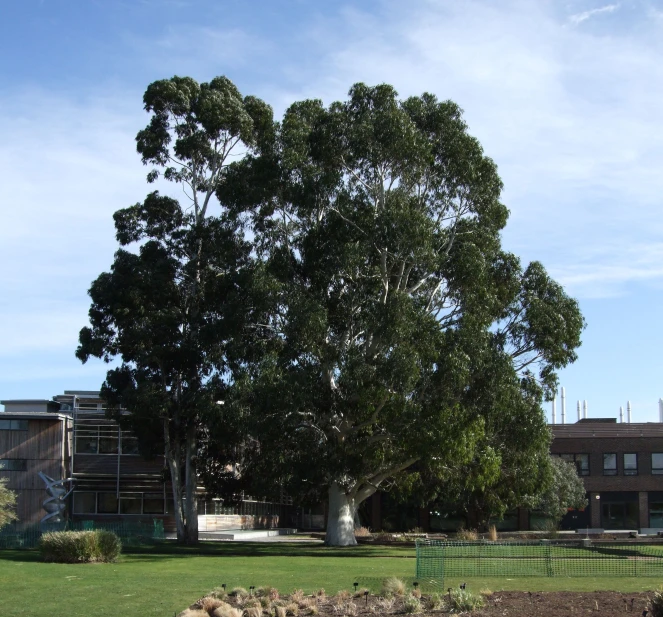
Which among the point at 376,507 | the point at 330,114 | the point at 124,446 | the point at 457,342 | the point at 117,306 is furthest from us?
the point at 376,507

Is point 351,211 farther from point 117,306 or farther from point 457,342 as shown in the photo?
point 117,306

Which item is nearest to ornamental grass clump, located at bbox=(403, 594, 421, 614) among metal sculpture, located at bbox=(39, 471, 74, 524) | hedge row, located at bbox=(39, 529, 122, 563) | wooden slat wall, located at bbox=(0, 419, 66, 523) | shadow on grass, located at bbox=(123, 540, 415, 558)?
hedge row, located at bbox=(39, 529, 122, 563)

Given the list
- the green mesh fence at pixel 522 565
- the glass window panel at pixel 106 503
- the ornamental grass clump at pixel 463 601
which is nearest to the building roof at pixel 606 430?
the glass window panel at pixel 106 503

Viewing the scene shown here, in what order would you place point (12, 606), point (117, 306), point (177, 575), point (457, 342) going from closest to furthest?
1. point (12, 606)
2. point (177, 575)
3. point (457, 342)
4. point (117, 306)

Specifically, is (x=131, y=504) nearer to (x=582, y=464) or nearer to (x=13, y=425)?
(x=13, y=425)

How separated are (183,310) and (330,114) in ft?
42.4

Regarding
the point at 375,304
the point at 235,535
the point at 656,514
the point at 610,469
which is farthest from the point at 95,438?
the point at 656,514

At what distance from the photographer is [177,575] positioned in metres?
23.8

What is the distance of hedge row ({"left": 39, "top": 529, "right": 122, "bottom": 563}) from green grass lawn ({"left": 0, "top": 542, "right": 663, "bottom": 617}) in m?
0.66

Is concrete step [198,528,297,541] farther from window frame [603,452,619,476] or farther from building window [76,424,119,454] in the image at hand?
window frame [603,452,619,476]

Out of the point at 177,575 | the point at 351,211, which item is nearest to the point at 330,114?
the point at 351,211

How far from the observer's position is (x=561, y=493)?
58.7m

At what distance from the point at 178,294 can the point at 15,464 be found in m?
14.3

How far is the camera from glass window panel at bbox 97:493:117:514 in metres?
55.3
